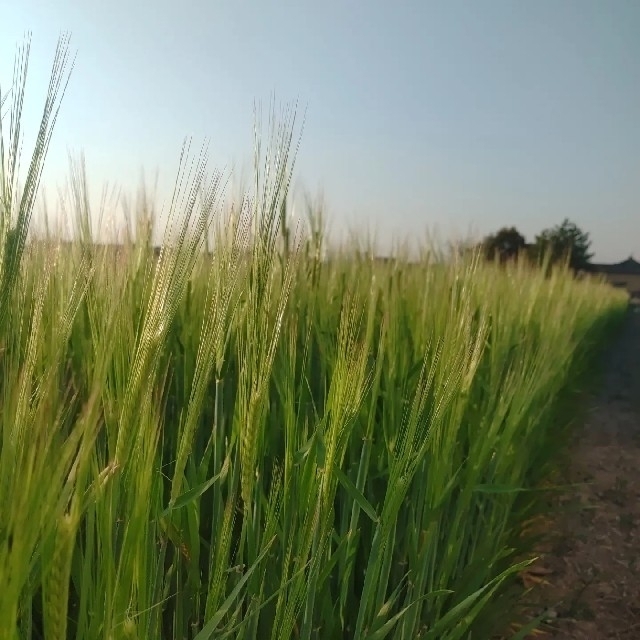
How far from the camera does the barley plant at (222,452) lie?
1.82 ft

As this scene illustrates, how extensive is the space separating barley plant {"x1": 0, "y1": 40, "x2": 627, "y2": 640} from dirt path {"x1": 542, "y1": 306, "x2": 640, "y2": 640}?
426 millimetres

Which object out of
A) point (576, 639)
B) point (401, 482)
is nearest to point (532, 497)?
point (576, 639)

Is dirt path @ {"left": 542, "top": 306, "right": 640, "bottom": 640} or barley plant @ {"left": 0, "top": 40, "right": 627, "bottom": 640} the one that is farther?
dirt path @ {"left": 542, "top": 306, "right": 640, "bottom": 640}

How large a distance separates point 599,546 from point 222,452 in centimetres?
193

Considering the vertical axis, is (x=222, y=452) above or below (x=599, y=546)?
above

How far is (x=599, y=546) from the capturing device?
2.50 metres

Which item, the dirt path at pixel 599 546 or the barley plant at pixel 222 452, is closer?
the barley plant at pixel 222 452

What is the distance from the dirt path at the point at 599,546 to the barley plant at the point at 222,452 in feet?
1.40

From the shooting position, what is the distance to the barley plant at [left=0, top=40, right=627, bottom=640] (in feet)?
1.82

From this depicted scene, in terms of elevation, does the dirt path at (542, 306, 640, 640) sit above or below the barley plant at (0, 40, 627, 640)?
below

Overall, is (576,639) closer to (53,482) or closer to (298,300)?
(298,300)

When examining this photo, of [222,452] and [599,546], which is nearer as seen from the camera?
[222,452]

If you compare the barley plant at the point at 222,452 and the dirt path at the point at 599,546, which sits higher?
the barley plant at the point at 222,452

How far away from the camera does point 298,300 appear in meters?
1.50
